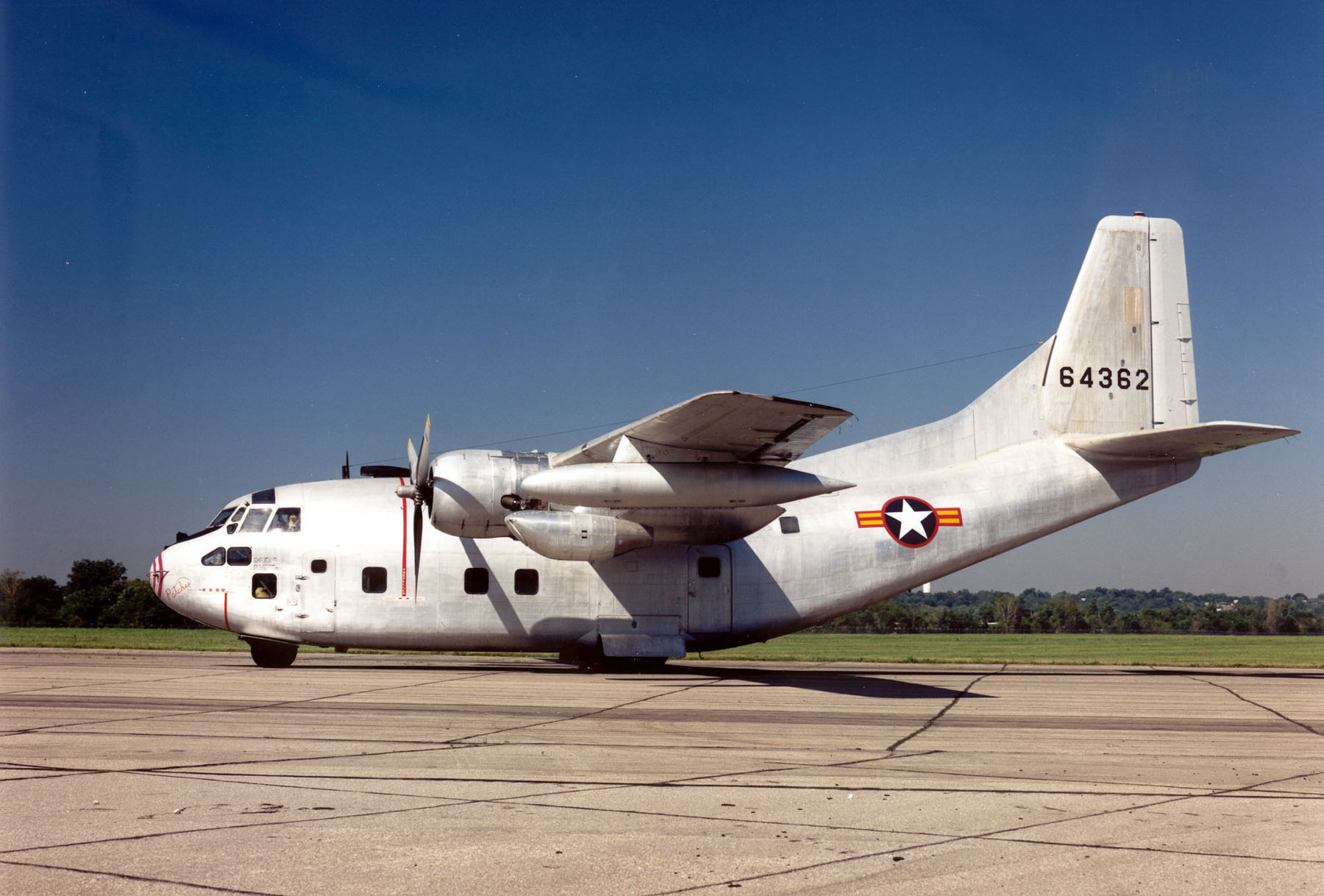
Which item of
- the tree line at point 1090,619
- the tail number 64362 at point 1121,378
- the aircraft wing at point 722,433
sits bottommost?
the tree line at point 1090,619

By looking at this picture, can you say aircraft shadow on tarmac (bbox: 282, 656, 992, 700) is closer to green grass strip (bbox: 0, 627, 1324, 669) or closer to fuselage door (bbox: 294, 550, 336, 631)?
fuselage door (bbox: 294, 550, 336, 631)

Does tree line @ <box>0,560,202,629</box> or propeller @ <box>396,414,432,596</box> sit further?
tree line @ <box>0,560,202,629</box>

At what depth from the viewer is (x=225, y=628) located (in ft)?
60.0

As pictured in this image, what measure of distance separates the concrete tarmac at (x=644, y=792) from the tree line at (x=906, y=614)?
22.5 metres

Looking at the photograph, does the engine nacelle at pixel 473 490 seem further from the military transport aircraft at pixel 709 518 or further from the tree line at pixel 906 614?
the tree line at pixel 906 614

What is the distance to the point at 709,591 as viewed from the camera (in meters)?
19.0

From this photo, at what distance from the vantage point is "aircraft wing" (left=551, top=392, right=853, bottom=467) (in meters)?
14.1

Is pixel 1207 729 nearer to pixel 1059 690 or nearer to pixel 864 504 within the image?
pixel 1059 690

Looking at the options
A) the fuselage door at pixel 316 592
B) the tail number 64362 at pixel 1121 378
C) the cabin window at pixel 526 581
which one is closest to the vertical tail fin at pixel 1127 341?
the tail number 64362 at pixel 1121 378

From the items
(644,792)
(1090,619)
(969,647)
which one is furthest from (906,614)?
(644,792)

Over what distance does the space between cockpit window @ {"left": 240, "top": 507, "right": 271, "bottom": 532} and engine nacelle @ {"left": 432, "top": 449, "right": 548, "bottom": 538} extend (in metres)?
3.69

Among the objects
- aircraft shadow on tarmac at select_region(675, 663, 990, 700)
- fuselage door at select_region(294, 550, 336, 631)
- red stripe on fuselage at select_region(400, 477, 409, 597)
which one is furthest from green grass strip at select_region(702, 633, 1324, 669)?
fuselage door at select_region(294, 550, 336, 631)

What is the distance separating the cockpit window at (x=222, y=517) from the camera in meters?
18.8

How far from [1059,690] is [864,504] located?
501 cm
